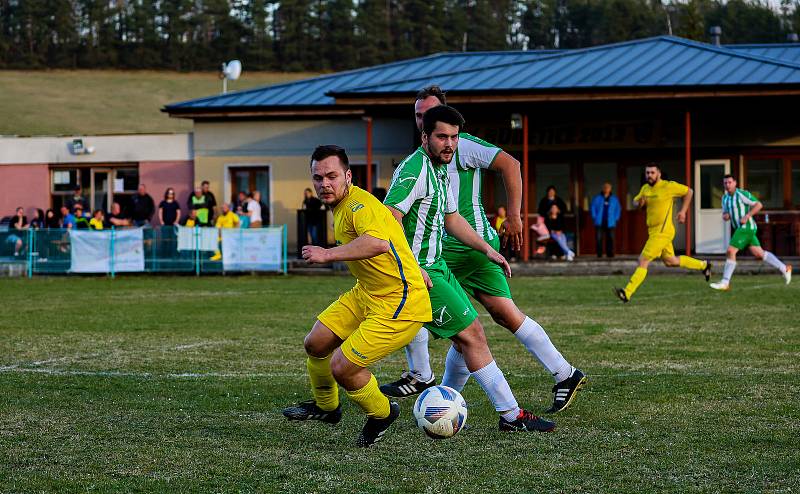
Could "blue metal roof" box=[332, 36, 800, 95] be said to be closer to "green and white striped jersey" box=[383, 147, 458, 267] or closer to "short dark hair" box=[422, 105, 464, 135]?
"green and white striped jersey" box=[383, 147, 458, 267]

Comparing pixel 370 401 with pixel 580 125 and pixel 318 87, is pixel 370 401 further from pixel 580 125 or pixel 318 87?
pixel 318 87

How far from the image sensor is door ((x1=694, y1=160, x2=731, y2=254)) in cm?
3036

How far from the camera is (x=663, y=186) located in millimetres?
18047

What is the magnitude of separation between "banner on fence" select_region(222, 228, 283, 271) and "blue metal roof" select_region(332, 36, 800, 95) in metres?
4.14

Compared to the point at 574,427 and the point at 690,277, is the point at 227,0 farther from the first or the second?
the point at 574,427

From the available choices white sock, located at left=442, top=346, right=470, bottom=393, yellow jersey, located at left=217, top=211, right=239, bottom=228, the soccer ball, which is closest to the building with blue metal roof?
yellow jersey, located at left=217, top=211, right=239, bottom=228

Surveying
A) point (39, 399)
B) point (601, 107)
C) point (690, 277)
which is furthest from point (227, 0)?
point (39, 399)

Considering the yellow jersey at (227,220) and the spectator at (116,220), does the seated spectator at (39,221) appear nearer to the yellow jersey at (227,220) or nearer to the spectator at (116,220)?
the spectator at (116,220)

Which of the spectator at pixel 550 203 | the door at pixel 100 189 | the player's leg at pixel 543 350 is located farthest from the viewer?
the door at pixel 100 189

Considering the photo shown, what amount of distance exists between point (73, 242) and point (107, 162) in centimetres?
899

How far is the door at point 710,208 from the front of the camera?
99.6 feet

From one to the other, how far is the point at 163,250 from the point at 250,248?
76.6 inches

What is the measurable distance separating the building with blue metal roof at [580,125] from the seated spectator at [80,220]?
456cm

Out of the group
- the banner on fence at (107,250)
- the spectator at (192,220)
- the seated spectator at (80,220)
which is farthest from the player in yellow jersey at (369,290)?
the seated spectator at (80,220)
